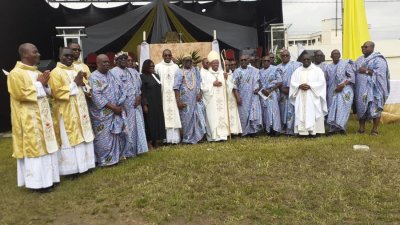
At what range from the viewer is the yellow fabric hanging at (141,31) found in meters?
12.5

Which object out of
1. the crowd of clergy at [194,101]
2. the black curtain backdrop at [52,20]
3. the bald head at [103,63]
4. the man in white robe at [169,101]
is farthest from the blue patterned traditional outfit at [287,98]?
the black curtain backdrop at [52,20]

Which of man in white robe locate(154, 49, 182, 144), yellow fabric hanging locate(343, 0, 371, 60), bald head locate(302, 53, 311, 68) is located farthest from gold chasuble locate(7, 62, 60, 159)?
yellow fabric hanging locate(343, 0, 371, 60)

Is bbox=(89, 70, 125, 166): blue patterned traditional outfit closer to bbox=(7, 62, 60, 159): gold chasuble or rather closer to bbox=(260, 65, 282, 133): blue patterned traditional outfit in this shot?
bbox=(7, 62, 60, 159): gold chasuble

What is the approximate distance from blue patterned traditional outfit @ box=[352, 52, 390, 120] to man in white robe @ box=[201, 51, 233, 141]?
2.32 meters

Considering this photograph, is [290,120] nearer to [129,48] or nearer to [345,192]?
[345,192]

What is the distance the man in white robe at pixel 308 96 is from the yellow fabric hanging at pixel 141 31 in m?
6.71

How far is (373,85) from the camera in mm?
6793

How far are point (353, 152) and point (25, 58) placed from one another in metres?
4.40

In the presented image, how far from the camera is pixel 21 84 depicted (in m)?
4.17

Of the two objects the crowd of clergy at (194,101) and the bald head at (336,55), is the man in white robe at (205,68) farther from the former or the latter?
the bald head at (336,55)

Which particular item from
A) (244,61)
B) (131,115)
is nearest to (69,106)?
(131,115)

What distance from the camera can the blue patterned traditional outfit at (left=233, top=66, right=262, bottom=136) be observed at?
724cm

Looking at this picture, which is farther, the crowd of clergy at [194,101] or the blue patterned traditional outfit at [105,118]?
the blue patterned traditional outfit at [105,118]

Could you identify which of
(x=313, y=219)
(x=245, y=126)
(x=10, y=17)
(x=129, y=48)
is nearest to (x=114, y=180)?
(x=313, y=219)
